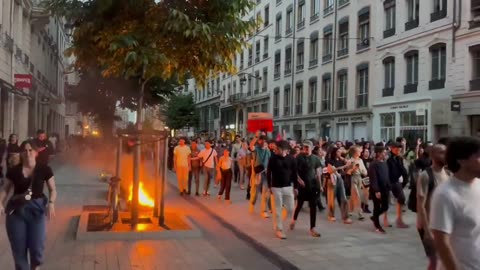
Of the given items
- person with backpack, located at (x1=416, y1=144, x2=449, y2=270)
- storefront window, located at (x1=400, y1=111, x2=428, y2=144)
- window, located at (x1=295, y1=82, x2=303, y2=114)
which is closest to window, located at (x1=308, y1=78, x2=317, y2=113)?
window, located at (x1=295, y1=82, x2=303, y2=114)

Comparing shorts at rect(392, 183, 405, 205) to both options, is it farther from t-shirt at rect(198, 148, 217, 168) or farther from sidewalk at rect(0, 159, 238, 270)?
t-shirt at rect(198, 148, 217, 168)

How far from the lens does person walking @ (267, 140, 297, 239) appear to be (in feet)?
30.0

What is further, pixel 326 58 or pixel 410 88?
pixel 326 58

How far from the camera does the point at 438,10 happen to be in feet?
85.3

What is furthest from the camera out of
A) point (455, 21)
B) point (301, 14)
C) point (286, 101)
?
point (286, 101)

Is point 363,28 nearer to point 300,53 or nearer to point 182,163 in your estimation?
point 300,53

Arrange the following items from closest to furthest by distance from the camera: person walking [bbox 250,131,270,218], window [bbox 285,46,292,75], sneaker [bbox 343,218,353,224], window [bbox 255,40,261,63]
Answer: sneaker [bbox 343,218,353,224]
person walking [bbox 250,131,270,218]
window [bbox 285,46,292,75]
window [bbox 255,40,261,63]

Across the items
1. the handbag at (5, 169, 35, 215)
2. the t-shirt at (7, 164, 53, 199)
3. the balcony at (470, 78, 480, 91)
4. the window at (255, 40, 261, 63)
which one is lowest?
the handbag at (5, 169, 35, 215)

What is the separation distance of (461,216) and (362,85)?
30901mm

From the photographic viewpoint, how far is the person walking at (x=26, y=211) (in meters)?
5.62

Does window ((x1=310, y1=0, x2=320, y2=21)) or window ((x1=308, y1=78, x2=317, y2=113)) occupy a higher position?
window ((x1=310, y1=0, x2=320, y2=21))

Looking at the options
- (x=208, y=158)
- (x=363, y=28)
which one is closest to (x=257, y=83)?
(x=363, y=28)

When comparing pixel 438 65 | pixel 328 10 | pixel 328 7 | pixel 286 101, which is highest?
pixel 328 7

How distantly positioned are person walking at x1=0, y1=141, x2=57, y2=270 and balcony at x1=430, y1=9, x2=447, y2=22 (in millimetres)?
23633
